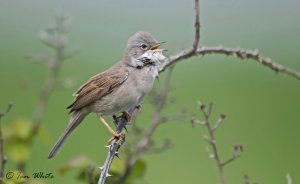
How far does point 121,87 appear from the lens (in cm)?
400

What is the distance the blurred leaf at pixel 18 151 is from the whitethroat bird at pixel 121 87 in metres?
0.65

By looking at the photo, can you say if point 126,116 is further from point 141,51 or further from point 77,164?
point 77,164

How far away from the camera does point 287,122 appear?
332 inches

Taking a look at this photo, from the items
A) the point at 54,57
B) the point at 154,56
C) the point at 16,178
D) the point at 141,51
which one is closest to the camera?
the point at 16,178

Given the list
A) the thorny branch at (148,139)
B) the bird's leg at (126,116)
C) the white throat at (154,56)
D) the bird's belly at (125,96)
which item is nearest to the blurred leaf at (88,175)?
the thorny branch at (148,139)

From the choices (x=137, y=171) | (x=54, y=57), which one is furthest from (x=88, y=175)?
(x=54, y=57)

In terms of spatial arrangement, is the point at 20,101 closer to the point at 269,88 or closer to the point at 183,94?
the point at 183,94

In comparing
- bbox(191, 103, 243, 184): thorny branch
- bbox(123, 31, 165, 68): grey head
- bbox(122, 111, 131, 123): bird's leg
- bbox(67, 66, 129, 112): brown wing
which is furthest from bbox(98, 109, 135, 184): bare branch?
bbox(191, 103, 243, 184): thorny branch

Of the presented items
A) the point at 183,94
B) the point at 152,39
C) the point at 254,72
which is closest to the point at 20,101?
the point at 183,94

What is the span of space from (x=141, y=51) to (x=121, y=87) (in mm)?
244

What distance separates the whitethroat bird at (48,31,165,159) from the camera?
387 cm

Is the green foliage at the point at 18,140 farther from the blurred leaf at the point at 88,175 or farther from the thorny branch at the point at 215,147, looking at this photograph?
the thorny branch at the point at 215,147

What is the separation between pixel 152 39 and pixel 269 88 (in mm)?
5903

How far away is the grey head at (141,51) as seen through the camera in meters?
3.99
